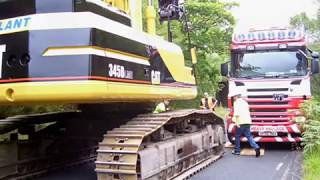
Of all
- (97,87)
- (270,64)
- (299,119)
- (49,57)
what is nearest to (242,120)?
(299,119)

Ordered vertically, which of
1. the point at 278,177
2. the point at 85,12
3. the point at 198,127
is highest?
the point at 85,12

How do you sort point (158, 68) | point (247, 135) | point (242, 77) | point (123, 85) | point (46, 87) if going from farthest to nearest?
point (242, 77) → point (247, 135) → point (158, 68) → point (123, 85) → point (46, 87)

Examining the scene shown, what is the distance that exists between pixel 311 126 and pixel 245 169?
7.34 feet

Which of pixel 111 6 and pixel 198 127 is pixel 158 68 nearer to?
pixel 111 6

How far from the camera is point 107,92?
258 inches

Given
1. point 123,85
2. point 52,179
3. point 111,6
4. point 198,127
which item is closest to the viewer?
point 123,85

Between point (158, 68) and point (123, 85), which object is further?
point (158, 68)

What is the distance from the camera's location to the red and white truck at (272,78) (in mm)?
12898

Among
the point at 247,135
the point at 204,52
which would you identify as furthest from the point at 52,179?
the point at 204,52

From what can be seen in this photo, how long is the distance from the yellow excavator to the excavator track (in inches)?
0.6

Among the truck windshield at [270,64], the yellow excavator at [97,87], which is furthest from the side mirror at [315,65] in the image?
the yellow excavator at [97,87]

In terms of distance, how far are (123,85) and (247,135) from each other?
6.10 meters

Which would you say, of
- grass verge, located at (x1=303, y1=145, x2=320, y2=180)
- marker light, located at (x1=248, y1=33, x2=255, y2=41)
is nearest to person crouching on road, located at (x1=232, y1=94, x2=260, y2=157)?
grass verge, located at (x1=303, y1=145, x2=320, y2=180)

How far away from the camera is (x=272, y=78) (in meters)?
13.1
